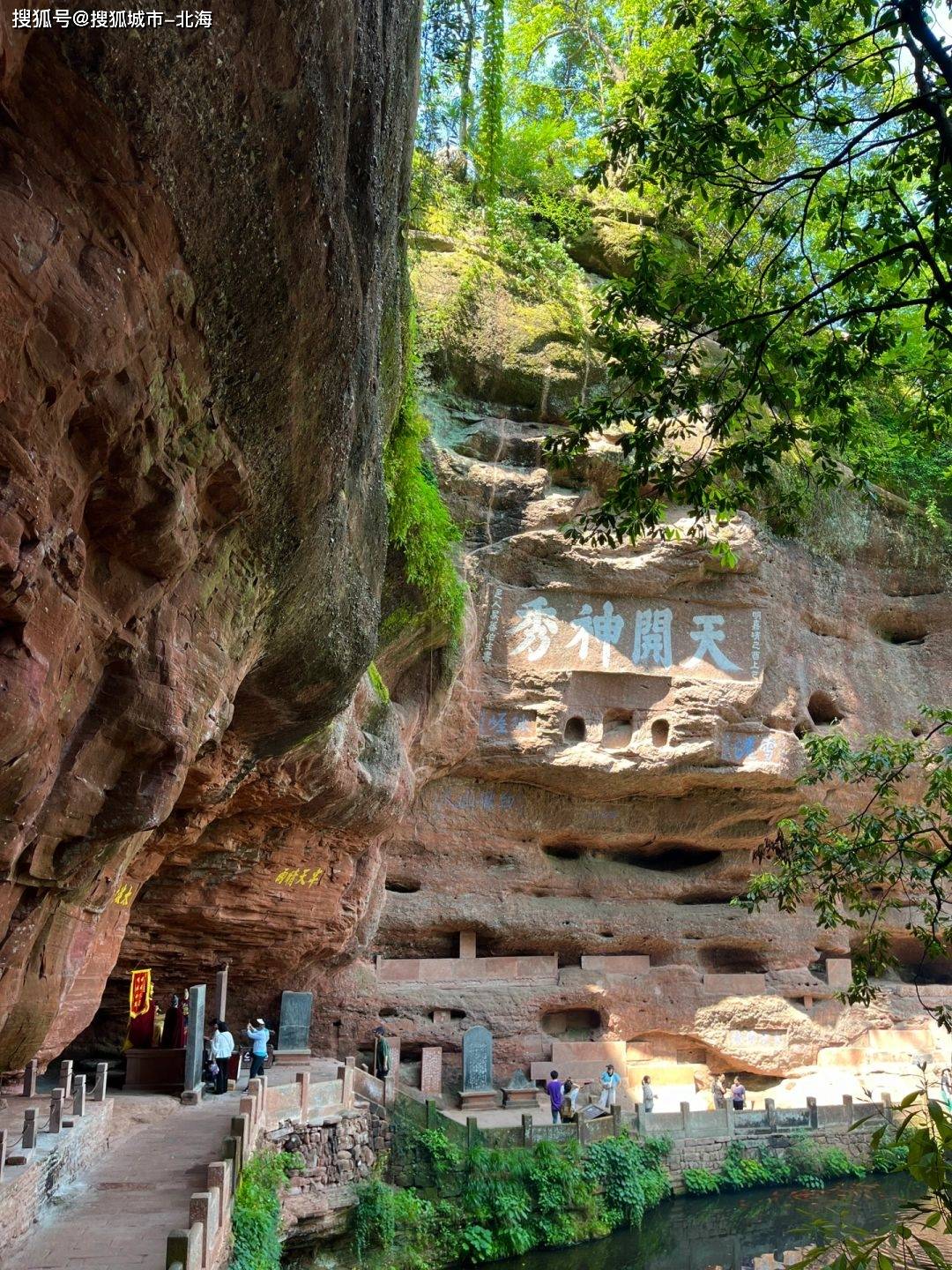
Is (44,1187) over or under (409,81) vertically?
under


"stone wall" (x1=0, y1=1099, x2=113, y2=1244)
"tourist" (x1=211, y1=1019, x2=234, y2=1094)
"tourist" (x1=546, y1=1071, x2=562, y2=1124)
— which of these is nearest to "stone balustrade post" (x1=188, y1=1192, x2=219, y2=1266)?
"stone wall" (x1=0, y1=1099, x2=113, y2=1244)

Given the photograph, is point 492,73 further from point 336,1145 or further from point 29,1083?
point 336,1145

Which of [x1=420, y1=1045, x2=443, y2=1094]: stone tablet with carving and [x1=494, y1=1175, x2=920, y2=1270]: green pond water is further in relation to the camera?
[x1=420, y1=1045, x2=443, y2=1094]: stone tablet with carving

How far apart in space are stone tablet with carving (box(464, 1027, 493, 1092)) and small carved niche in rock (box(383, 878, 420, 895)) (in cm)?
270

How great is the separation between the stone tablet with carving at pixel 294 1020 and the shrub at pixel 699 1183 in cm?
651

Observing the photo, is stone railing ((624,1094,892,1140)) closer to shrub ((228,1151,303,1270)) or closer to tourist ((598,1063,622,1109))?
tourist ((598,1063,622,1109))

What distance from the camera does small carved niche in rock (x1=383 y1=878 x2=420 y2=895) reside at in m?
18.0

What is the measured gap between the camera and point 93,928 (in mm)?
8281

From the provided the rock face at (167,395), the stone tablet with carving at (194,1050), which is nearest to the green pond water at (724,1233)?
the stone tablet with carving at (194,1050)

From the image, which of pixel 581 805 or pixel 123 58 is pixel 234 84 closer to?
pixel 123 58

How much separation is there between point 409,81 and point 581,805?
47.9ft

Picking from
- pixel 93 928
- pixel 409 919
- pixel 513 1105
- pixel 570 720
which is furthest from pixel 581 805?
pixel 93 928

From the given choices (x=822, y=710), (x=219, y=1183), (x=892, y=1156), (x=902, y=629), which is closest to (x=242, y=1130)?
(x=219, y=1183)

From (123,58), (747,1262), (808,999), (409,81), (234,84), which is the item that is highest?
(409,81)
